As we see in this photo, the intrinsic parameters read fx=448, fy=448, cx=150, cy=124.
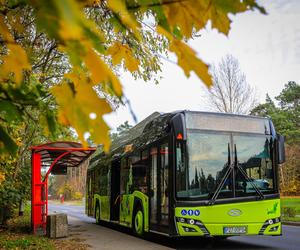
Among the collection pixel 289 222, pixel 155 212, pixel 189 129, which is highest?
pixel 189 129

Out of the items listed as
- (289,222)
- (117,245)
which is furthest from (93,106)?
(289,222)

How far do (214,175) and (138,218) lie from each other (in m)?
3.47

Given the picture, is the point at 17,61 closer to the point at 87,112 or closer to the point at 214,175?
the point at 87,112

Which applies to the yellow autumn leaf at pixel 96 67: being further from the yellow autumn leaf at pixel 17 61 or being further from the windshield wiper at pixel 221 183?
the windshield wiper at pixel 221 183

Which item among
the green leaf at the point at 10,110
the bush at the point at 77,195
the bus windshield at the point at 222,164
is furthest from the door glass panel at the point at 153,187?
the bush at the point at 77,195

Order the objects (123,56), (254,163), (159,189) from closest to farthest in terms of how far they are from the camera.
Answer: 1. (123,56)
2. (254,163)
3. (159,189)

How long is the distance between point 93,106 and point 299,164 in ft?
164

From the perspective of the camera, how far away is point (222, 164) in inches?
408

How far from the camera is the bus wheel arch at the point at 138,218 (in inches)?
490

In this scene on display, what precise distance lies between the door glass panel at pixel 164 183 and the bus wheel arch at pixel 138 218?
174 cm

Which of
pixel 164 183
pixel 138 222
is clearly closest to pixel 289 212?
pixel 138 222

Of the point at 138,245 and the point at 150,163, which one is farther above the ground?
the point at 150,163

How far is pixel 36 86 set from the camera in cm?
227

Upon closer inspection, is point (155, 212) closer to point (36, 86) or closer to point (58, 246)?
point (58, 246)
